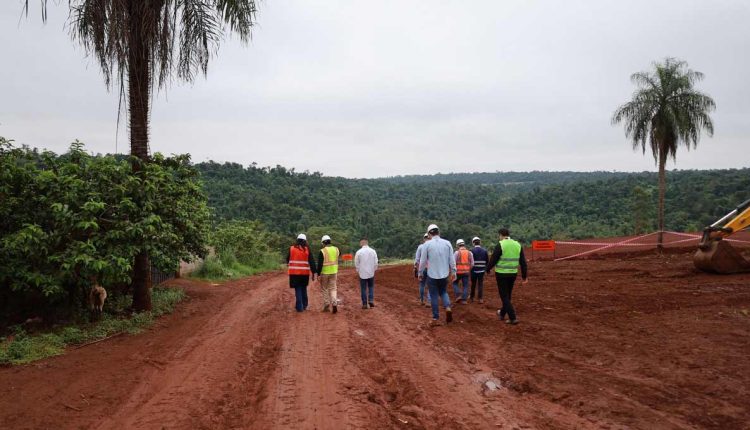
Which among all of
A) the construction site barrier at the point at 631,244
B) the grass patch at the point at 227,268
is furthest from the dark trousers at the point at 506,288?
the construction site barrier at the point at 631,244

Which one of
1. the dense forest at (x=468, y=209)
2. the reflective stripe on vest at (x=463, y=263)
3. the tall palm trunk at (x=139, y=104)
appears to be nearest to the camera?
the tall palm trunk at (x=139, y=104)

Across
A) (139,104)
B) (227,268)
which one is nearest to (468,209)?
(227,268)

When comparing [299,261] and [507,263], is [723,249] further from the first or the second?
[299,261]

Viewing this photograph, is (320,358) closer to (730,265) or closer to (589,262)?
(730,265)

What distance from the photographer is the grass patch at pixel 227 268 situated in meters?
22.2

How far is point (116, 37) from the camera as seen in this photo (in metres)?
10.4

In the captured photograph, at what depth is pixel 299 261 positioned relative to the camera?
484 inches

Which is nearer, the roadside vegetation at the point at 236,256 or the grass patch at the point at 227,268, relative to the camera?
the grass patch at the point at 227,268

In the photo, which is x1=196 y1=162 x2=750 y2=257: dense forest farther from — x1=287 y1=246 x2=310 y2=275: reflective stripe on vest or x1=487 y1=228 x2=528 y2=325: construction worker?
x1=487 y1=228 x2=528 y2=325: construction worker

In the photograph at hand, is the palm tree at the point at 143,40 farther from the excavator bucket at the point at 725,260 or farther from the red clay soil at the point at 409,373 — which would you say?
the excavator bucket at the point at 725,260

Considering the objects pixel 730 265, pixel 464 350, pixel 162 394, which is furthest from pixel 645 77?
pixel 162 394

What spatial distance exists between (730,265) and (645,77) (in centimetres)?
1129

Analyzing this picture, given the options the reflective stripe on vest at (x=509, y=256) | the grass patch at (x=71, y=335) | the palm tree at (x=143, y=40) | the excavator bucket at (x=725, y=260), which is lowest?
the grass patch at (x=71, y=335)

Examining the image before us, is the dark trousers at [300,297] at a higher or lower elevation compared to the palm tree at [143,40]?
lower
